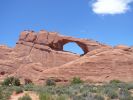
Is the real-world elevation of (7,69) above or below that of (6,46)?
below

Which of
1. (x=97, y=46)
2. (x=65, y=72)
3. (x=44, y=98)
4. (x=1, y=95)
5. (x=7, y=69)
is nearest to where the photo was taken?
(x=44, y=98)

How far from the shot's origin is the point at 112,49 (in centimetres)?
5969

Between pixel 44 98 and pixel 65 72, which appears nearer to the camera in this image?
pixel 44 98

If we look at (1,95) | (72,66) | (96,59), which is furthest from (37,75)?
(1,95)

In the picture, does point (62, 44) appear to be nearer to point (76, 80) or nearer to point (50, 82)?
point (50, 82)

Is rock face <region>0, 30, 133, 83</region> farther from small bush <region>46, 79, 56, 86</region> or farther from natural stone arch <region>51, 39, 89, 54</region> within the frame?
small bush <region>46, 79, 56, 86</region>

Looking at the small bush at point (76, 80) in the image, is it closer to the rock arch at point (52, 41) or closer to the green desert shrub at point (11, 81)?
the green desert shrub at point (11, 81)

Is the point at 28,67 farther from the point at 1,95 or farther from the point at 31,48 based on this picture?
the point at 1,95

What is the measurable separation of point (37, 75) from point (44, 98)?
3715 cm

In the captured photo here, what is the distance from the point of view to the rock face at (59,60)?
5562cm

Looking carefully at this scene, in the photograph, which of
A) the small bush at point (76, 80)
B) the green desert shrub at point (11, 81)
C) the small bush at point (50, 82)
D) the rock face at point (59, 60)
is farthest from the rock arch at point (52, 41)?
the green desert shrub at point (11, 81)

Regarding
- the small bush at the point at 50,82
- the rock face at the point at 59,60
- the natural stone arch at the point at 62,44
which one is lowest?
the small bush at the point at 50,82

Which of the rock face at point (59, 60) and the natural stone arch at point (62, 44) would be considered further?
the natural stone arch at point (62, 44)

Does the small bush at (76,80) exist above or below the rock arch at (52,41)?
below
